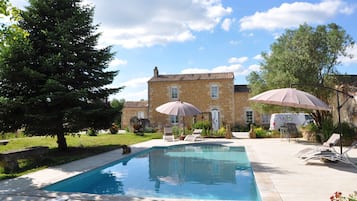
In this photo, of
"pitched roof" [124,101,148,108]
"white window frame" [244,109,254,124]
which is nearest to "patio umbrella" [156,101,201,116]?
"white window frame" [244,109,254,124]

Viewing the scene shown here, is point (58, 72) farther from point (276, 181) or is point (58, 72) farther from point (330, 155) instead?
point (330, 155)

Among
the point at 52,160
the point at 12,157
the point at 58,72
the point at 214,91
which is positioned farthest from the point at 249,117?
the point at 12,157

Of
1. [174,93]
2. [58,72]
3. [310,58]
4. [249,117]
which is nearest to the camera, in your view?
[58,72]

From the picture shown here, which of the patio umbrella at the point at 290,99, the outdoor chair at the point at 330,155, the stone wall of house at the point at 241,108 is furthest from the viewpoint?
the stone wall of house at the point at 241,108

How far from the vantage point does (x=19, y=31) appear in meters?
7.57

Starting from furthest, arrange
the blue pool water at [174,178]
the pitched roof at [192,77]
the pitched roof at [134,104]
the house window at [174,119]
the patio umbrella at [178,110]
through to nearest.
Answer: the pitched roof at [134,104], the house window at [174,119], the pitched roof at [192,77], the patio umbrella at [178,110], the blue pool water at [174,178]

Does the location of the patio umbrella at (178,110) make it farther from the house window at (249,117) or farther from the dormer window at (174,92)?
the house window at (249,117)

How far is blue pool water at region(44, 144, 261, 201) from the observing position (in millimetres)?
7512

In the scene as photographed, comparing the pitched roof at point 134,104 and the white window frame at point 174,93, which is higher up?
the white window frame at point 174,93

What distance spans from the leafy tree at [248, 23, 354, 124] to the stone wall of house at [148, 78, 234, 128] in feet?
42.3

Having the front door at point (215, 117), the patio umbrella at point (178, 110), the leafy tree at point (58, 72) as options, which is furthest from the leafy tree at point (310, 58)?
the front door at point (215, 117)

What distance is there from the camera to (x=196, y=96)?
31.5 meters

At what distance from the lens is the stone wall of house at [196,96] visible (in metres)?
30.8

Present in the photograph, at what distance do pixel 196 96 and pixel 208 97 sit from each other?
1232mm
